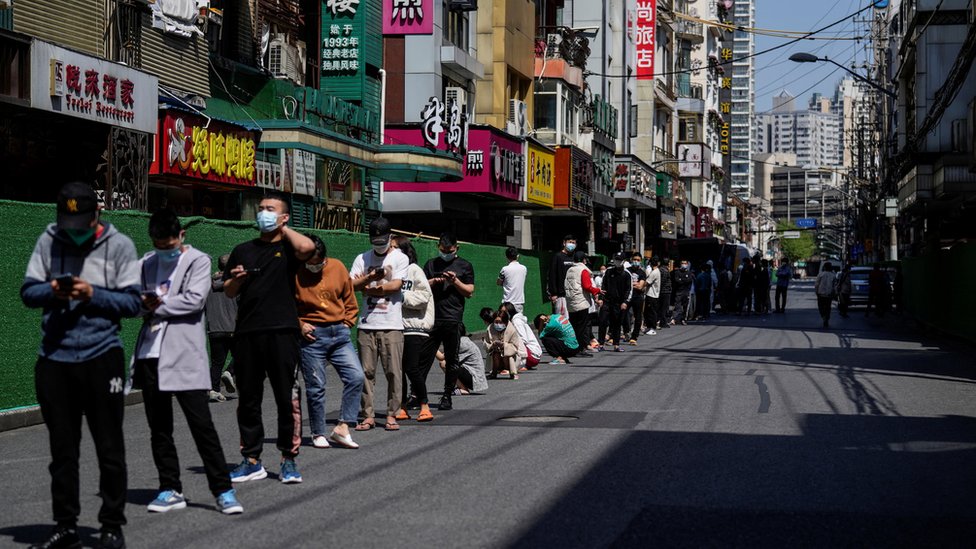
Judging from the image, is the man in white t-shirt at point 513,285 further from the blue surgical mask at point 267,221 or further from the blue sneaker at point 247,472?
the blue surgical mask at point 267,221

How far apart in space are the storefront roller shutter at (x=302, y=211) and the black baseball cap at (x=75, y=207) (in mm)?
20096

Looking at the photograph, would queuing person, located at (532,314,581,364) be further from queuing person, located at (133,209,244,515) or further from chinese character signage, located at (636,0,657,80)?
chinese character signage, located at (636,0,657,80)

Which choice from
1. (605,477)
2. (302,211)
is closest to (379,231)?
(605,477)

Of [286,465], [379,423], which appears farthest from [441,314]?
[286,465]

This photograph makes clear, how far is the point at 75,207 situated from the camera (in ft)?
22.1

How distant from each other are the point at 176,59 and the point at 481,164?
1460 cm

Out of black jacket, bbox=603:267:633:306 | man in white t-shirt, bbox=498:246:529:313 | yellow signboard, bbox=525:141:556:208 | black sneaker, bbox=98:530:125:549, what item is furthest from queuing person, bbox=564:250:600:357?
yellow signboard, bbox=525:141:556:208

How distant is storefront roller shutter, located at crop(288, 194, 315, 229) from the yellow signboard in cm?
1352

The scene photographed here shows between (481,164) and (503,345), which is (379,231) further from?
(481,164)

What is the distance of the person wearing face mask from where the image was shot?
6.76 metres

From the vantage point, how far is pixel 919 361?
22016 mm

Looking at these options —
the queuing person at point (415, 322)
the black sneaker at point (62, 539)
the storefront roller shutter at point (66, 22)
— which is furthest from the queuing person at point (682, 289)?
the black sneaker at point (62, 539)

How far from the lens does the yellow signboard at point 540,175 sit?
41.6 metres

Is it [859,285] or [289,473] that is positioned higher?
[859,285]
